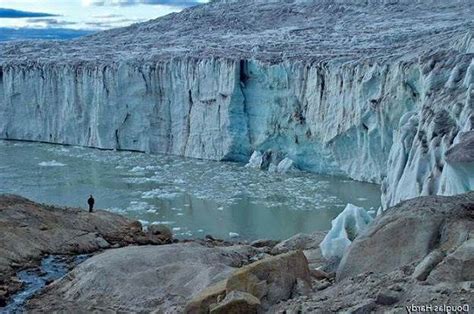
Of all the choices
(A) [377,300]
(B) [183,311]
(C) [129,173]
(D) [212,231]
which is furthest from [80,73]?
(A) [377,300]

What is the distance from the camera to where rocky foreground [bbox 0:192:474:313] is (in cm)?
455

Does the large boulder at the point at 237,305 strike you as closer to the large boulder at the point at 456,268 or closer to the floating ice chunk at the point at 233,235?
the large boulder at the point at 456,268

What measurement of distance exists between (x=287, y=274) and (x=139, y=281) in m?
1.92

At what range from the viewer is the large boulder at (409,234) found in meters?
5.56

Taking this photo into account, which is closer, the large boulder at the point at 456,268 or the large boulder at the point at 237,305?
the large boulder at the point at 456,268

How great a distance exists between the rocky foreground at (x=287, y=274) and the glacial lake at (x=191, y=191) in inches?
184

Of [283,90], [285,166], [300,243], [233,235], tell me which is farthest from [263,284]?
[283,90]

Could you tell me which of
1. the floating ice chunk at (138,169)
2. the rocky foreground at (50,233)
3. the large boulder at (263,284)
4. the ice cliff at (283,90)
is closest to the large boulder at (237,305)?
the large boulder at (263,284)

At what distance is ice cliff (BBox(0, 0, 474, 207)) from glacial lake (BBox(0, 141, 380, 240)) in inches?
39.6

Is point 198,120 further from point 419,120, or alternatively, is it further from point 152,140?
point 419,120

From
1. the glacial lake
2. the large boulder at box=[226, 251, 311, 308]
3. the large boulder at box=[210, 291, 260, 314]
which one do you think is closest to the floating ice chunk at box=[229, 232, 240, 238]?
the glacial lake

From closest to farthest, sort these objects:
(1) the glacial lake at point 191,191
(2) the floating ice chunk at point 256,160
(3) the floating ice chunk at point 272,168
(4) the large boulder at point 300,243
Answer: (4) the large boulder at point 300,243
(1) the glacial lake at point 191,191
(3) the floating ice chunk at point 272,168
(2) the floating ice chunk at point 256,160

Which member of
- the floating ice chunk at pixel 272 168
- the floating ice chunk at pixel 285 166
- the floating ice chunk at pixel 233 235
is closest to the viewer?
the floating ice chunk at pixel 233 235

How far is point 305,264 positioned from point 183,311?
1.09 m
